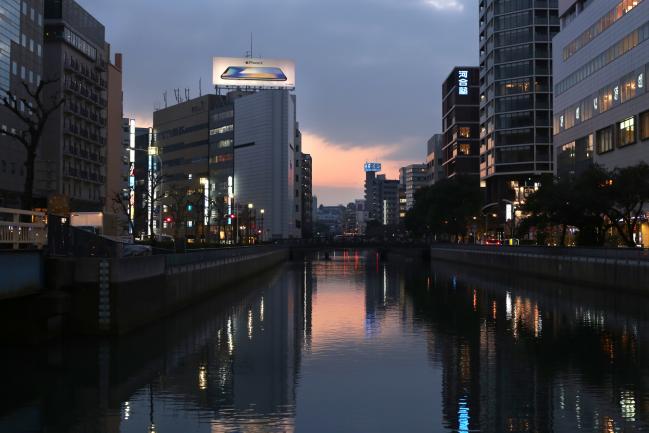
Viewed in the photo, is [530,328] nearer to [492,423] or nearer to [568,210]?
[492,423]

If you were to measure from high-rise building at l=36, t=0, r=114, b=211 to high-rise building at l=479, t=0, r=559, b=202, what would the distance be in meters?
82.9

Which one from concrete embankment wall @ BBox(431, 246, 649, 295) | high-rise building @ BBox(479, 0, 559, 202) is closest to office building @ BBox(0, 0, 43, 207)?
concrete embankment wall @ BBox(431, 246, 649, 295)

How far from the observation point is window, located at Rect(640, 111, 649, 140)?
8488 centimetres

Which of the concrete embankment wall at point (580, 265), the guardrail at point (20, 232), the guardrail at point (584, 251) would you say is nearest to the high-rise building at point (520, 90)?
the concrete embankment wall at point (580, 265)

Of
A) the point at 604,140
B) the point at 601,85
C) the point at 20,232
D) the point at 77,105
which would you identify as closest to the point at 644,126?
the point at 604,140

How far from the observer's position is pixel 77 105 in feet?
376

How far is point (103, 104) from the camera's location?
4872 inches

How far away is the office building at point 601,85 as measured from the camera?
8669 cm

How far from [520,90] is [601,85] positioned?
65.0 m

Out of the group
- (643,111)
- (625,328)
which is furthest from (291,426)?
(643,111)

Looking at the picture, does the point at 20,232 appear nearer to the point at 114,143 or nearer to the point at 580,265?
the point at 580,265

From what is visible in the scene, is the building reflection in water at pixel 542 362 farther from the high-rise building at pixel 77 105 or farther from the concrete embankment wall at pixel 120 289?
the high-rise building at pixel 77 105

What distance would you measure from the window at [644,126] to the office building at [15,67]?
2765 inches

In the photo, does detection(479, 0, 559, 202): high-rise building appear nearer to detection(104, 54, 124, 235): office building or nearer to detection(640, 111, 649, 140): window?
detection(640, 111, 649, 140): window
